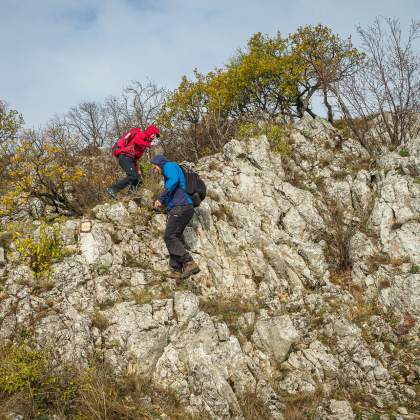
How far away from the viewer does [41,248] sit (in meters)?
5.94

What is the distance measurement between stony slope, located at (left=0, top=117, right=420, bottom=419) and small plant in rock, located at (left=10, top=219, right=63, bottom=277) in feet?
0.74

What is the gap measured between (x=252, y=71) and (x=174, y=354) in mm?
13558

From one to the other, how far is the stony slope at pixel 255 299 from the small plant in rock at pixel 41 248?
0.74 ft

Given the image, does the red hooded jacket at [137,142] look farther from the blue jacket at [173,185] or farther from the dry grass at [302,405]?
the dry grass at [302,405]

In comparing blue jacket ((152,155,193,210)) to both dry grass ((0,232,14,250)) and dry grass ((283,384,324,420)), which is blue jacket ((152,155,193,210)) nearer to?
dry grass ((0,232,14,250))

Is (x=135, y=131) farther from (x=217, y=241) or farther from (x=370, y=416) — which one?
(x=370, y=416)

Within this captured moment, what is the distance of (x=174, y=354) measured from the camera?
5.13 m

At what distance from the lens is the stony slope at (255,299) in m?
4.96

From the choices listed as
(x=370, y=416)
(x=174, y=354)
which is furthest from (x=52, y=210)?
(x=370, y=416)

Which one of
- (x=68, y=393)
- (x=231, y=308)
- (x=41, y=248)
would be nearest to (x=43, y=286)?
(x=41, y=248)

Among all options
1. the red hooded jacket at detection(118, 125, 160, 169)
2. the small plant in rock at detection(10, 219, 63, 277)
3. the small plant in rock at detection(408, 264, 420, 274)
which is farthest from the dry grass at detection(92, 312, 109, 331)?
the small plant in rock at detection(408, 264, 420, 274)

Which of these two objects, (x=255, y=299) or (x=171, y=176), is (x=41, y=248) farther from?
(x=255, y=299)

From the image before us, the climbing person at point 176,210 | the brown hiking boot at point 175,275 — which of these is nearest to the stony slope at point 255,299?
the brown hiking boot at point 175,275

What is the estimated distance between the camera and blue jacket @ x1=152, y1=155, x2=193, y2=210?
6262 millimetres
